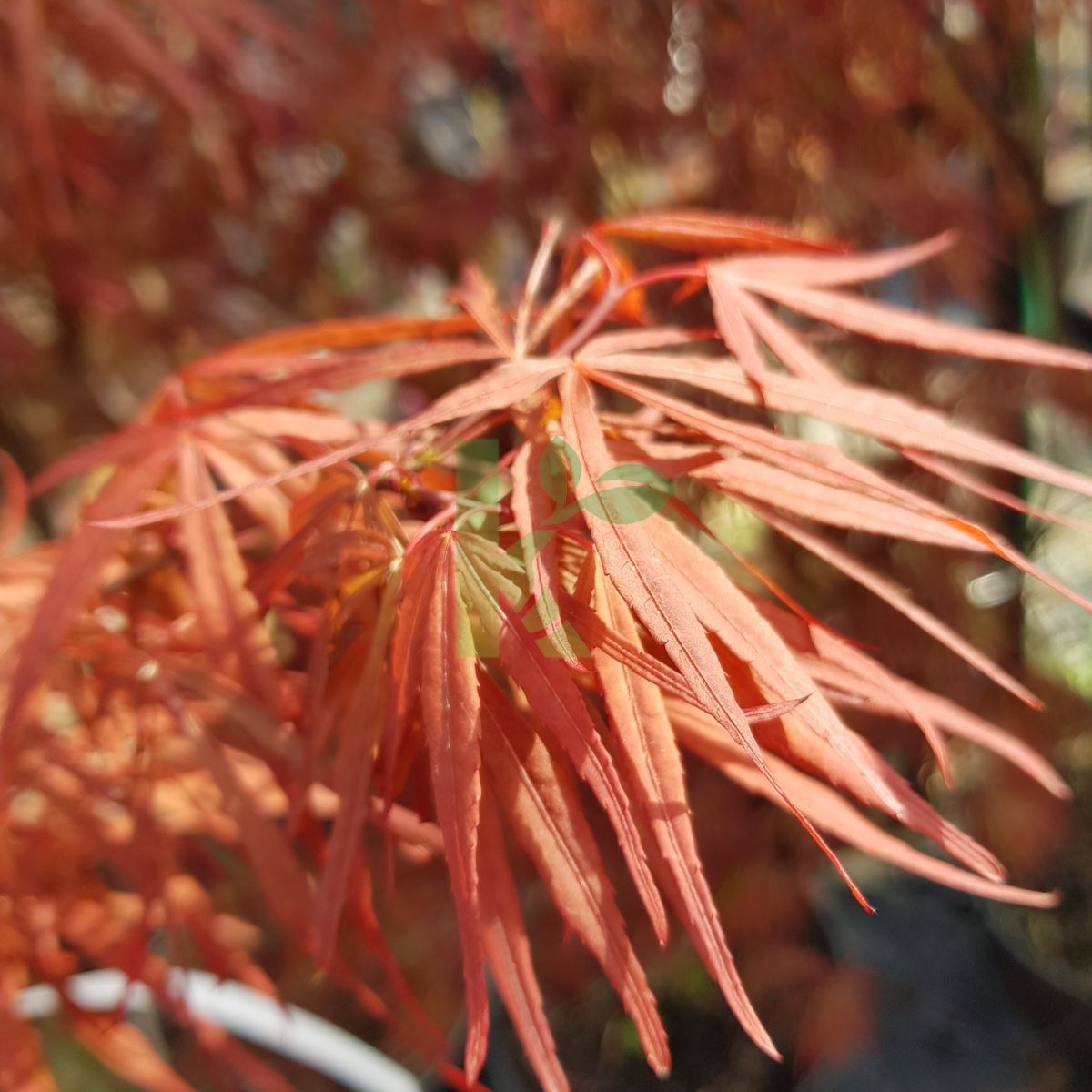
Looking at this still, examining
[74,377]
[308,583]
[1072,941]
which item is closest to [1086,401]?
[1072,941]

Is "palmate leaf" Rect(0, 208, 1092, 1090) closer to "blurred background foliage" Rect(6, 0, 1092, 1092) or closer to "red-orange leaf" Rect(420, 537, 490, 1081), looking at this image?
"red-orange leaf" Rect(420, 537, 490, 1081)

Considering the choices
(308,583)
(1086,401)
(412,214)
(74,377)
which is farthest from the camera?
(74,377)

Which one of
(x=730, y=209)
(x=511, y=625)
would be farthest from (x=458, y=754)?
(x=730, y=209)

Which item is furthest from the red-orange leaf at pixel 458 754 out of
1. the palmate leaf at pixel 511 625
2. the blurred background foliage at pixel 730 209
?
the blurred background foliage at pixel 730 209

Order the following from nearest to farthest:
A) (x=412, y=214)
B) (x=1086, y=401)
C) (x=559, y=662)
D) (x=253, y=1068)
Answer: (x=559, y=662) → (x=253, y=1068) → (x=1086, y=401) → (x=412, y=214)

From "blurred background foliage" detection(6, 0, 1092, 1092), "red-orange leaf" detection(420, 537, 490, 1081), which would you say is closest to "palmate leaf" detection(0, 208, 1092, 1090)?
"red-orange leaf" detection(420, 537, 490, 1081)

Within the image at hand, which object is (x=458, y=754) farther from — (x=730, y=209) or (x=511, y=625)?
(x=730, y=209)

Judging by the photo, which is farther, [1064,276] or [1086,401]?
[1064,276]

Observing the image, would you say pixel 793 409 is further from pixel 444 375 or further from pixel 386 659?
pixel 444 375
